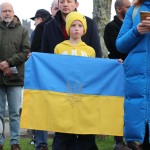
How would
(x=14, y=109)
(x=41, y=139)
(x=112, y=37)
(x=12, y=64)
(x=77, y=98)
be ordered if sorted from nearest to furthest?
(x=77, y=98) < (x=41, y=139) < (x=112, y=37) < (x=12, y=64) < (x=14, y=109)

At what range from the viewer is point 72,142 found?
6301 mm

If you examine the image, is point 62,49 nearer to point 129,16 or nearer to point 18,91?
point 129,16

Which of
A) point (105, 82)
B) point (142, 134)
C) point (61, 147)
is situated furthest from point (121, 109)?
point (142, 134)

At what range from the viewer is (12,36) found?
338 inches

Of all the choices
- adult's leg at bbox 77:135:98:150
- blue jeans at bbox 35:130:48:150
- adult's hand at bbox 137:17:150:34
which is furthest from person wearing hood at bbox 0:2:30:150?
adult's hand at bbox 137:17:150:34

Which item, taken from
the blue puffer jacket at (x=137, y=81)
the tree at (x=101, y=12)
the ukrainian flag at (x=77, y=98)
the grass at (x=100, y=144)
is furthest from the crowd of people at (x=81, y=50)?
the tree at (x=101, y=12)

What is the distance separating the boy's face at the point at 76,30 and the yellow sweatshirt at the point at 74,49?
10 cm

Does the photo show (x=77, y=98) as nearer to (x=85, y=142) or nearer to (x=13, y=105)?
(x=85, y=142)

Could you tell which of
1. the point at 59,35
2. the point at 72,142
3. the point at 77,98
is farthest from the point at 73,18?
the point at 72,142

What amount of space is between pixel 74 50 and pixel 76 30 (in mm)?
241

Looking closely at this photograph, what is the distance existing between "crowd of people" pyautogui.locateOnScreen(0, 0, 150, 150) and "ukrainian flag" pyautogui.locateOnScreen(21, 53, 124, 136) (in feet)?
0.59

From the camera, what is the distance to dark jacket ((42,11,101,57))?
22.5 feet

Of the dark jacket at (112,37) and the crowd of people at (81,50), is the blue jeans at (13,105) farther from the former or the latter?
the dark jacket at (112,37)

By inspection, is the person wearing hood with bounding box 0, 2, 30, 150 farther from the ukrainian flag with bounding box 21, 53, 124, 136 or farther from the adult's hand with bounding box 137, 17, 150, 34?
the adult's hand with bounding box 137, 17, 150, 34
